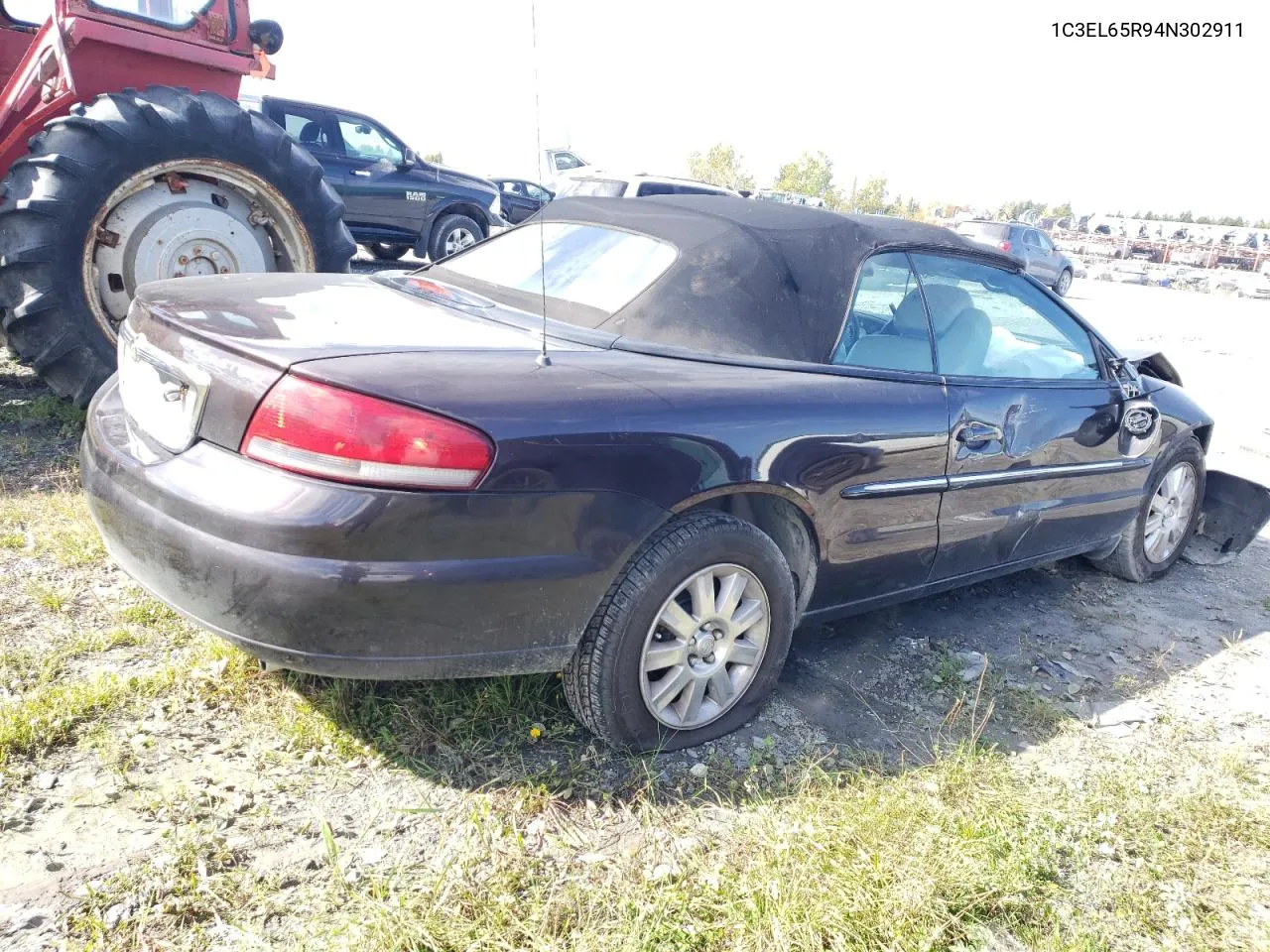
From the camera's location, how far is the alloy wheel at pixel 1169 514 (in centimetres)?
438

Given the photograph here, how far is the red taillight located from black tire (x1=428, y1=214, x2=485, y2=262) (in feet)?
32.7

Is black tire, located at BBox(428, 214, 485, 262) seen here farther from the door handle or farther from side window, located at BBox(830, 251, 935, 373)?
the door handle

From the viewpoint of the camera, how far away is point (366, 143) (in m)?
11.0

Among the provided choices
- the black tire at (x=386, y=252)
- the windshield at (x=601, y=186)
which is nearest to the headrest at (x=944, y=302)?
the windshield at (x=601, y=186)

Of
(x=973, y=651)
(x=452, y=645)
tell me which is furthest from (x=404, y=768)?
(x=973, y=651)

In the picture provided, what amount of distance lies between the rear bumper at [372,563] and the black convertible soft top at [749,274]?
69 centimetres

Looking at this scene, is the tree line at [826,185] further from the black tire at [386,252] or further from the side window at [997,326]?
the side window at [997,326]

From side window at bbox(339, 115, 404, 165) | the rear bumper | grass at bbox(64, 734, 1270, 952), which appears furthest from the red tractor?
side window at bbox(339, 115, 404, 165)

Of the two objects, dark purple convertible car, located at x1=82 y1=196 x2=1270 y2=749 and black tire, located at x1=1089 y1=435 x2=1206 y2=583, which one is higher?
dark purple convertible car, located at x1=82 y1=196 x2=1270 y2=749

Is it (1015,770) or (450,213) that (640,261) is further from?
(450,213)

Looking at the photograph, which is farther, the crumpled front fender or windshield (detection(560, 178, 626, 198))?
windshield (detection(560, 178, 626, 198))

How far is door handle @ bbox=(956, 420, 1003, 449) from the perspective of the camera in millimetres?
3039

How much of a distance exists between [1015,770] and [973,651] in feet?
2.77

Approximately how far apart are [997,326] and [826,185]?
70.1 metres
